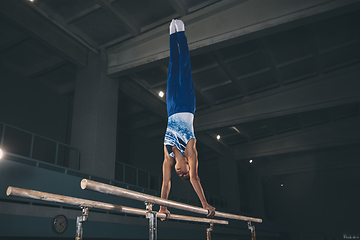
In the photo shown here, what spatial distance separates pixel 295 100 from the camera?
11398 mm

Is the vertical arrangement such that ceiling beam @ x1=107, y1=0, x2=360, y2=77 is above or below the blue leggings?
above

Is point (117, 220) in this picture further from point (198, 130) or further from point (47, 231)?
point (198, 130)

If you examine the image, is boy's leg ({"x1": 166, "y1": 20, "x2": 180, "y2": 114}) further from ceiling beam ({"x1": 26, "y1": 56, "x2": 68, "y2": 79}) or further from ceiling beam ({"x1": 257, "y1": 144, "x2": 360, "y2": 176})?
ceiling beam ({"x1": 257, "y1": 144, "x2": 360, "y2": 176})

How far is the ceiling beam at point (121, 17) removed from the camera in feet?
23.6

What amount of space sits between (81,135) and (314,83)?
8.43 meters

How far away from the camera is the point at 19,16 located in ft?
22.8

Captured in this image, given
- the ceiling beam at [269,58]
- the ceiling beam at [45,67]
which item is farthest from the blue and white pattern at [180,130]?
the ceiling beam at [45,67]

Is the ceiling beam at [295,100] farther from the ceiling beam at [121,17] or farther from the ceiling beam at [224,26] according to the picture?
the ceiling beam at [121,17]

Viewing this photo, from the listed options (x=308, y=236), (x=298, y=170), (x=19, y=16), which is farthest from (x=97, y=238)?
(x=308, y=236)

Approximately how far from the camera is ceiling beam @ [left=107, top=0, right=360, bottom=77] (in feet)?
21.8

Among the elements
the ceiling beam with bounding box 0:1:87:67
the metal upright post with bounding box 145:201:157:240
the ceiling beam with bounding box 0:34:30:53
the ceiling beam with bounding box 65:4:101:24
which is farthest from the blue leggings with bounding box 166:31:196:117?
the ceiling beam with bounding box 0:34:30:53

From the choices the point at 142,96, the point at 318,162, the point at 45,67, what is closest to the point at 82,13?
the point at 45,67

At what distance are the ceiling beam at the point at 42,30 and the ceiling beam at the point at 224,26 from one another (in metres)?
0.99

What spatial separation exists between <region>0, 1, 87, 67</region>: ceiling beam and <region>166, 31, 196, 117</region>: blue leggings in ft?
15.3
